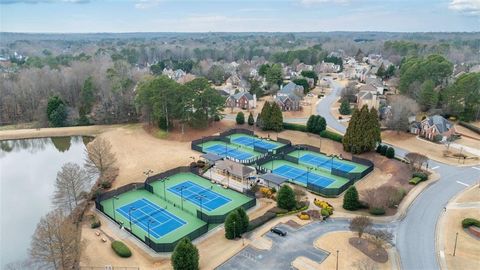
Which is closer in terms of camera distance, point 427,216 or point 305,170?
point 427,216

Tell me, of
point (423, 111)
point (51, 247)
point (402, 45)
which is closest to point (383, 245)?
point (51, 247)

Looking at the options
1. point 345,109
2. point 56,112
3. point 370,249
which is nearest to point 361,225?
point 370,249

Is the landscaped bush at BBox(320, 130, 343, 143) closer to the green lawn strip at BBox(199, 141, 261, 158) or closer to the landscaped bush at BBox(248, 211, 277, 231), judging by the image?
the green lawn strip at BBox(199, 141, 261, 158)

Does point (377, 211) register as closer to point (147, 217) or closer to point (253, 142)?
point (147, 217)

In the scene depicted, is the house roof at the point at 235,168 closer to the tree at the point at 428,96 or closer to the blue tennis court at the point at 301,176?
the blue tennis court at the point at 301,176

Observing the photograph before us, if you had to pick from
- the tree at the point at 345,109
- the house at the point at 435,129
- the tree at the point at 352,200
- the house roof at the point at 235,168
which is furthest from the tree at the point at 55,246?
the tree at the point at 345,109

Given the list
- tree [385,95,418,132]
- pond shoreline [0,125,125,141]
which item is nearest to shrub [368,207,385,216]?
tree [385,95,418,132]

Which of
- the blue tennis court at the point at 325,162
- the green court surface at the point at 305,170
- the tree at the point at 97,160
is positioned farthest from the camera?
the blue tennis court at the point at 325,162

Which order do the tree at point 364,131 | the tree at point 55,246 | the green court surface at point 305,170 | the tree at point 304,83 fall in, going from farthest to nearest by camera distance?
the tree at point 304,83
the tree at point 364,131
the green court surface at point 305,170
the tree at point 55,246
